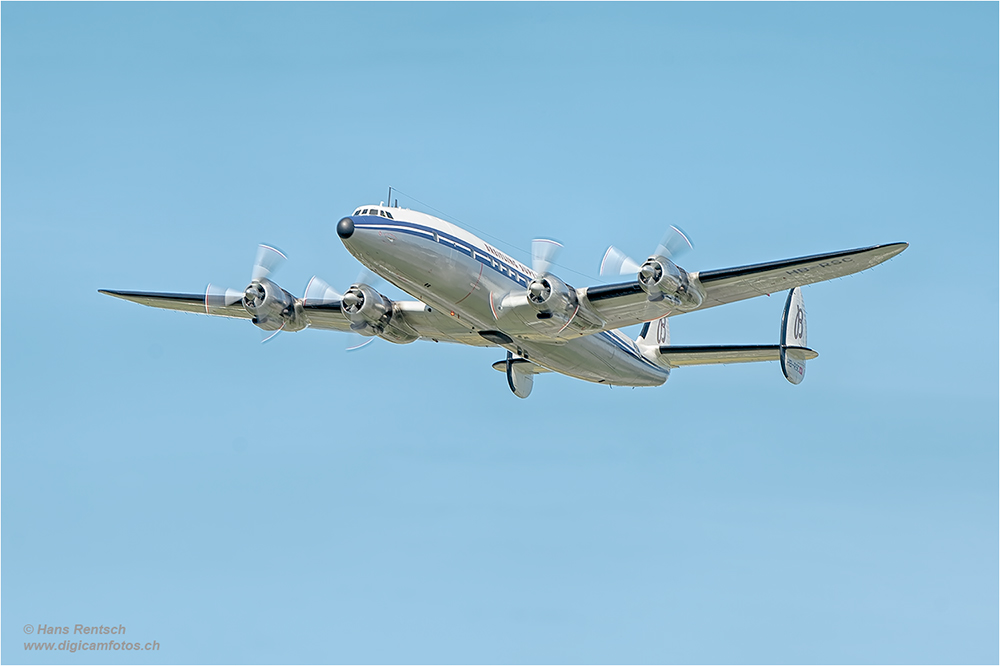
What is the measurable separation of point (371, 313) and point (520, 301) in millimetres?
5126

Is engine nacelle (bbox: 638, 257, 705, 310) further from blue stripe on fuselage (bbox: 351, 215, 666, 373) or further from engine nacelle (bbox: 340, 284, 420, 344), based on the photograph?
engine nacelle (bbox: 340, 284, 420, 344)

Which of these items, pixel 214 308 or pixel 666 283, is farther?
pixel 214 308

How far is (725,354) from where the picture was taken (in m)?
31.8

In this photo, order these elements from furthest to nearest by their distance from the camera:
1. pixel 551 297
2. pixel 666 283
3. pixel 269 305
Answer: pixel 269 305 < pixel 551 297 < pixel 666 283

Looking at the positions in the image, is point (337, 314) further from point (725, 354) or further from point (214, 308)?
point (725, 354)

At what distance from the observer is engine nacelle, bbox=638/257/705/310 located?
25844 millimetres

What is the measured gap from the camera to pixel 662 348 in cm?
3309

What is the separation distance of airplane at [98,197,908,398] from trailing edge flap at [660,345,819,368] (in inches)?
1.3

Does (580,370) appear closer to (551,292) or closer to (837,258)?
(551,292)

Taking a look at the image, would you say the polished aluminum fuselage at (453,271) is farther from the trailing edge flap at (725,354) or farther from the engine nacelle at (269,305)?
the engine nacelle at (269,305)

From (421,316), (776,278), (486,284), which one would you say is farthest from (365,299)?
(776,278)

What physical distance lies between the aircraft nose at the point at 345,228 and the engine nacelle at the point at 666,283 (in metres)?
7.08

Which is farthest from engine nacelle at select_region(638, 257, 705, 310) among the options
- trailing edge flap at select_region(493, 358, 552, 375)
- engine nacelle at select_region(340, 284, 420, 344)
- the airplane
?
engine nacelle at select_region(340, 284, 420, 344)

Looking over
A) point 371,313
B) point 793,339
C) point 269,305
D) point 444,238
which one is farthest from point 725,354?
point 269,305
